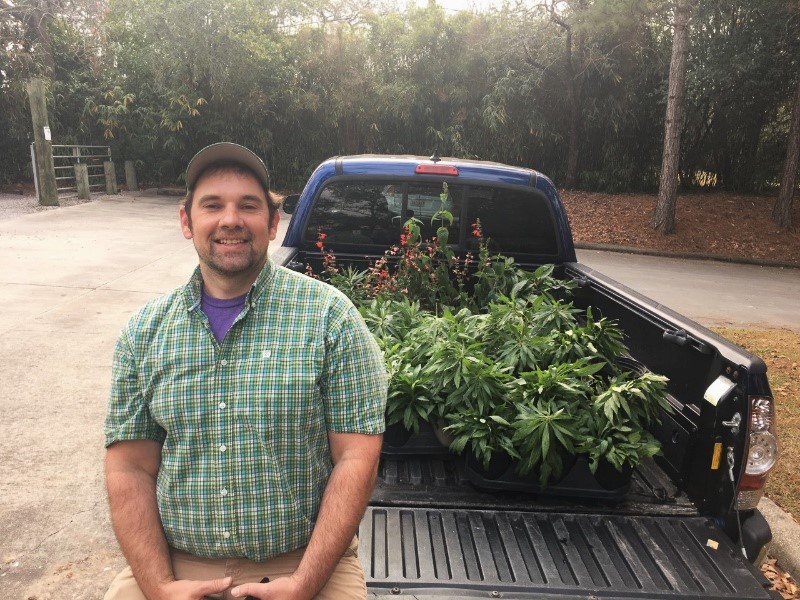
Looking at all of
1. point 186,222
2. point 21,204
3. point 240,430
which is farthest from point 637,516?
point 21,204

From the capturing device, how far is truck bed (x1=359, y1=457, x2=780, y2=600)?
192 cm

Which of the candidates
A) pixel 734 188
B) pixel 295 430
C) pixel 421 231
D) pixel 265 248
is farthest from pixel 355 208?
pixel 734 188

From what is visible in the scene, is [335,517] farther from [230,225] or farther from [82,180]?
[82,180]

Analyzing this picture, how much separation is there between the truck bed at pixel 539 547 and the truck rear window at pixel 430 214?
2.12m

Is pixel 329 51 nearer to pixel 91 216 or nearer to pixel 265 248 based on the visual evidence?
pixel 91 216

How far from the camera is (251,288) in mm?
1936

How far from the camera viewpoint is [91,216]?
14211mm

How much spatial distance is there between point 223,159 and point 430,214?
7.98 feet

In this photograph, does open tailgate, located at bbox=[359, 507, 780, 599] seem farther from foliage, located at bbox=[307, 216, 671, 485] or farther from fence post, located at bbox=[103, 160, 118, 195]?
fence post, located at bbox=[103, 160, 118, 195]

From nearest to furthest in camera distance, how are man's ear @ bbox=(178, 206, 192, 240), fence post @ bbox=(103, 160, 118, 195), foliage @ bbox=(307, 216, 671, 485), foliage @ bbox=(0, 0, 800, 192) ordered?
man's ear @ bbox=(178, 206, 192, 240) → foliage @ bbox=(307, 216, 671, 485) → foliage @ bbox=(0, 0, 800, 192) → fence post @ bbox=(103, 160, 118, 195)

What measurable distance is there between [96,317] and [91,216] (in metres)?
8.11

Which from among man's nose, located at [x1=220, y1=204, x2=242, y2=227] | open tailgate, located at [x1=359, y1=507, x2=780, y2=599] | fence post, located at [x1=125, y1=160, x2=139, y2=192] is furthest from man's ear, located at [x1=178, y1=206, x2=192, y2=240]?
fence post, located at [x1=125, y1=160, x2=139, y2=192]

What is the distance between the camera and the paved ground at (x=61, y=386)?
3.30 m

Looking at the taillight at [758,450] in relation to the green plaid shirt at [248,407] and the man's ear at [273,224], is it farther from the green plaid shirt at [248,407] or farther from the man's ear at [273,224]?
the man's ear at [273,224]
